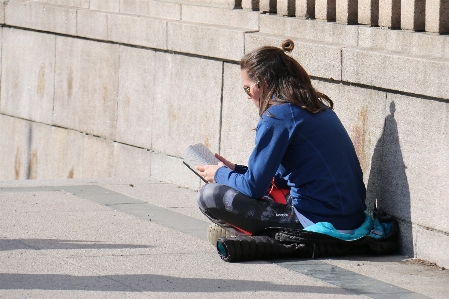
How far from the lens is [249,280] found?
4883 mm

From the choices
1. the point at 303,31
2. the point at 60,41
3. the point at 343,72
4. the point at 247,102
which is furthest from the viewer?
the point at 60,41

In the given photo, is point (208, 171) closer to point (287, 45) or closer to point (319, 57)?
point (287, 45)

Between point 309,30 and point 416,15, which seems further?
point 309,30

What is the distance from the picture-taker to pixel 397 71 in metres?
5.62

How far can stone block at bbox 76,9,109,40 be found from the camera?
28.7ft

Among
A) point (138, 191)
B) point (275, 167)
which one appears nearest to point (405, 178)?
point (275, 167)

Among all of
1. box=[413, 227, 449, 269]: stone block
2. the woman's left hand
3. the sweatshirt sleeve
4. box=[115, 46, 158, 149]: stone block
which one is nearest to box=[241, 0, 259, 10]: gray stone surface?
box=[115, 46, 158, 149]: stone block

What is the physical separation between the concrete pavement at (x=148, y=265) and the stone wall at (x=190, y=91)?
0.57m

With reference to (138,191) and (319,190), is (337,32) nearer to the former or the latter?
(319,190)

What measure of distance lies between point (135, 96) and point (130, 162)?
592 mm

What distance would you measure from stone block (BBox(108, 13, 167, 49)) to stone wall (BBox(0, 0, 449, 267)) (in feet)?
0.04

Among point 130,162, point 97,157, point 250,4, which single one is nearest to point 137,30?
point 130,162

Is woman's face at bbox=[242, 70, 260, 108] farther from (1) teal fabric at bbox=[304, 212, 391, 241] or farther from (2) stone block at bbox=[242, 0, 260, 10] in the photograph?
(2) stone block at bbox=[242, 0, 260, 10]

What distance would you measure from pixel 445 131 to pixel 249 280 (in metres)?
1.37
